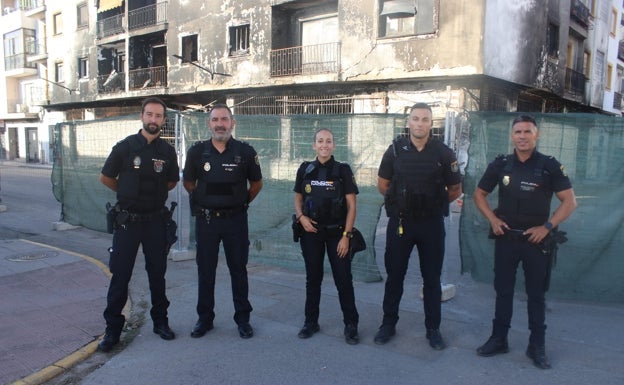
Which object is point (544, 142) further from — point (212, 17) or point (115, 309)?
point (212, 17)

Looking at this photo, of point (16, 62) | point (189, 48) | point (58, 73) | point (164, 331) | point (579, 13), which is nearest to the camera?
point (164, 331)

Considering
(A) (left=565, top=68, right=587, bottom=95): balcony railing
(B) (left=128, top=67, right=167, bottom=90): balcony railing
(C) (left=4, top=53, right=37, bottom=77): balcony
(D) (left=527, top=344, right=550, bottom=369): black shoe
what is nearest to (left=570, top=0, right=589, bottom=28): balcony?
(A) (left=565, top=68, right=587, bottom=95): balcony railing

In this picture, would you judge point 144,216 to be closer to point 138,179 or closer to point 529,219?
point 138,179

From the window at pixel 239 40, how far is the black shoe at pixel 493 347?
19851mm

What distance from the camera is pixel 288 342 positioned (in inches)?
168

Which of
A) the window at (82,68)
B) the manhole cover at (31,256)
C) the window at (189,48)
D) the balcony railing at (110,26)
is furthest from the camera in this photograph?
the window at (82,68)

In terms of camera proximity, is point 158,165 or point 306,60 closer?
point 158,165

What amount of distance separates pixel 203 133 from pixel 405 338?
4.21 m

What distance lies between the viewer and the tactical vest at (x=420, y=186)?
4.02 metres

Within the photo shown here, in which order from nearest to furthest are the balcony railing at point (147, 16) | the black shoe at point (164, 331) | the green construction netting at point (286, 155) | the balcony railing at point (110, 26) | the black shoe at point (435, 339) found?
1. the black shoe at point (435, 339)
2. the black shoe at point (164, 331)
3. the green construction netting at point (286, 155)
4. the balcony railing at point (147, 16)
5. the balcony railing at point (110, 26)

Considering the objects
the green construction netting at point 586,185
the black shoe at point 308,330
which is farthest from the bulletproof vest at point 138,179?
the green construction netting at point 586,185

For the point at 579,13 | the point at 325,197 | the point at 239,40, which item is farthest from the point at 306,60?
the point at 325,197

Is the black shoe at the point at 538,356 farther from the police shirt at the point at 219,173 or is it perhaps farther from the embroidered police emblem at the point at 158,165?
the embroidered police emblem at the point at 158,165

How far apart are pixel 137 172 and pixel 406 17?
15.0 meters
